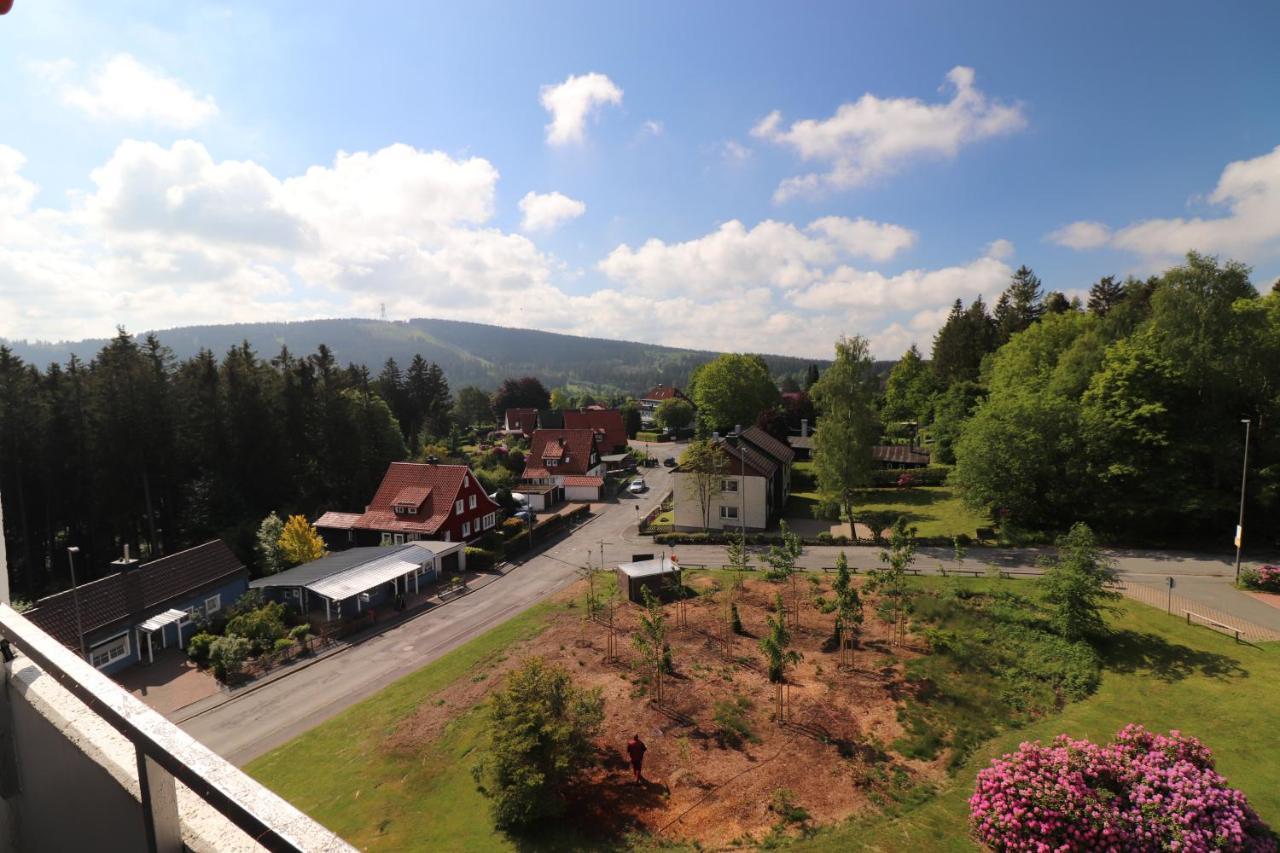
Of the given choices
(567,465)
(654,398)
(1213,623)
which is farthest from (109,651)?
(654,398)

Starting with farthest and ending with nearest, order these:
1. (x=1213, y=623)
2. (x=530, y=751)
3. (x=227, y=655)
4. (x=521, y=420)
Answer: (x=521, y=420) → (x=227, y=655) → (x=1213, y=623) → (x=530, y=751)

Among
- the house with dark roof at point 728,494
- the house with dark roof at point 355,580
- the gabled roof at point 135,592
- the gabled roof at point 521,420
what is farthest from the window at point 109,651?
the gabled roof at point 521,420

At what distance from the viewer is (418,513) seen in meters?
39.2

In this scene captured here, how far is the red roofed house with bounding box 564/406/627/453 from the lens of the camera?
75125 mm

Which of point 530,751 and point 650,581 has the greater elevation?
point 530,751

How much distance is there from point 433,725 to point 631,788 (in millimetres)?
7293

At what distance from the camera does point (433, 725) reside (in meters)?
18.5

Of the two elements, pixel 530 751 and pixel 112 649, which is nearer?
pixel 530 751

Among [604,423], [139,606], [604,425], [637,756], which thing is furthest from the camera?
[604,423]

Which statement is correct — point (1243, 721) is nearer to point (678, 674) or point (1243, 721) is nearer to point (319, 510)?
point (678, 674)

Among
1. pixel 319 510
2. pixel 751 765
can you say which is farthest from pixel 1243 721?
pixel 319 510

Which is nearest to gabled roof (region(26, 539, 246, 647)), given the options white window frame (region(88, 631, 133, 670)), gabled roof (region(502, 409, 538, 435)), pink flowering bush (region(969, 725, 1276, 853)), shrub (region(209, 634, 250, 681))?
white window frame (region(88, 631, 133, 670))

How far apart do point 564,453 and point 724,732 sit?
141 ft

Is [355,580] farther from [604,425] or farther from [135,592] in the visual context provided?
[604,425]
